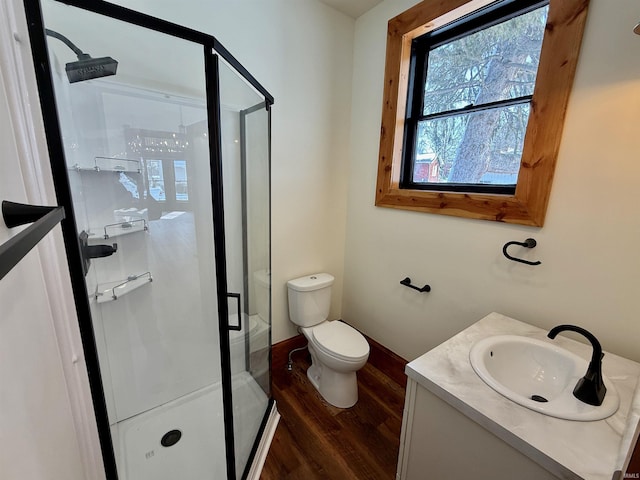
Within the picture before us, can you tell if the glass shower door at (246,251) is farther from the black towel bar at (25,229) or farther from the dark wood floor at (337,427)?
the black towel bar at (25,229)

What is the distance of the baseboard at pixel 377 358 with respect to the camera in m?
2.05

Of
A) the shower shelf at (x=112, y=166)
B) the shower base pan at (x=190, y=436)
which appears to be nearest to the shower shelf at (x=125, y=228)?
the shower shelf at (x=112, y=166)

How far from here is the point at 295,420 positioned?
1.73 m

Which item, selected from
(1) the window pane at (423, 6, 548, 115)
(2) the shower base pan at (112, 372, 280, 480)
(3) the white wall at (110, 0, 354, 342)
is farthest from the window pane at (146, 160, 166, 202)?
(1) the window pane at (423, 6, 548, 115)

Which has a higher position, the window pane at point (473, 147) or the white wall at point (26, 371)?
the window pane at point (473, 147)

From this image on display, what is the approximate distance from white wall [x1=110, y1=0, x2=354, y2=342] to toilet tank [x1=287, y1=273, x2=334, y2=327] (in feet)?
0.35

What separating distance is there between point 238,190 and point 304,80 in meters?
0.95

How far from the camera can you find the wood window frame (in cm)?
120

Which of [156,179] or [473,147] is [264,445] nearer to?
[156,179]

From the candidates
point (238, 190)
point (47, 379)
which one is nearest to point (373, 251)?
point (238, 190)

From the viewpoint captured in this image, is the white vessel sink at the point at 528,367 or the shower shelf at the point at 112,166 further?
the shower shelf at the point at 112,166

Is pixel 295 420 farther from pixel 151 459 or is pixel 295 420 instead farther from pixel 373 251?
pixel 373 251

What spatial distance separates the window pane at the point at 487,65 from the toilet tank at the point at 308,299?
140 cm

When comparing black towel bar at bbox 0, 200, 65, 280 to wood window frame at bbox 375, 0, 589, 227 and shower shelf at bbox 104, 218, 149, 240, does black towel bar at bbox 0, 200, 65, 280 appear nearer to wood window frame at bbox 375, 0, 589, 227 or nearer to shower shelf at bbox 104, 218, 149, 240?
shower shelf at bbox 104, 218, 149, 240
